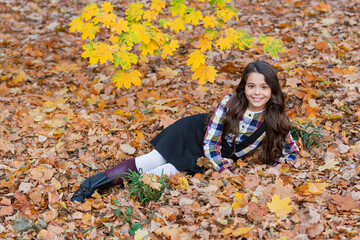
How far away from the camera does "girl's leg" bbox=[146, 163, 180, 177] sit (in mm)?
3762

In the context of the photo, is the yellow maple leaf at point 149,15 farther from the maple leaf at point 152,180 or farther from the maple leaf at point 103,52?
the maple leaf at point 152,180

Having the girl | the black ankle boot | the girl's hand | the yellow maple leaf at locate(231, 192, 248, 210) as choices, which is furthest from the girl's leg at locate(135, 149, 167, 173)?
the yellow maple leaf at locate(231, 192, 248, 210)

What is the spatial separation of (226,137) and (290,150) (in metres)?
0.68

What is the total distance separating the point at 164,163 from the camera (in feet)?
13.1

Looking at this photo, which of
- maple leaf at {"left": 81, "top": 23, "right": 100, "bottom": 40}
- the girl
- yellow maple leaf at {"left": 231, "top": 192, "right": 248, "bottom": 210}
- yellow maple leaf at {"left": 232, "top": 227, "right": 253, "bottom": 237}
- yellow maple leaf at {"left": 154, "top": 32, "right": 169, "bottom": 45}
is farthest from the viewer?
yellow maple leaf at {"left": 154, "top": 32, "right": 169, "bottom": 45}

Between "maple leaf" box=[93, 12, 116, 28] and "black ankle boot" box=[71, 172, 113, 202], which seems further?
"maple leaf" box=[93, 12, 116, 28]

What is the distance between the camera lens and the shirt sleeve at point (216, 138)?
3734 millimetres

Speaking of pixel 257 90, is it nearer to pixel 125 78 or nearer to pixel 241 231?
pixel 241 231

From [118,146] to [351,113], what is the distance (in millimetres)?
2859

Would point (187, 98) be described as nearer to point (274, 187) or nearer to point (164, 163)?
point (164, 163)

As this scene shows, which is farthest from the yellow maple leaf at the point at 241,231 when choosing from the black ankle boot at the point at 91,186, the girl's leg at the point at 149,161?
the black ankle boot at the point at 91,186

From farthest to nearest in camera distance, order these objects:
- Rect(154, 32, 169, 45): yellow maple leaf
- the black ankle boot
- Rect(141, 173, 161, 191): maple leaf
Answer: Rect(154, 32, 169, 45): yellow maple leaf → the black ankle boot → Rect(141, 173, 161, 191): maple leaf

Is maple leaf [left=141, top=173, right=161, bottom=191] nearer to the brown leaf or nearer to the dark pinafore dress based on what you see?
the dark pinafore dress

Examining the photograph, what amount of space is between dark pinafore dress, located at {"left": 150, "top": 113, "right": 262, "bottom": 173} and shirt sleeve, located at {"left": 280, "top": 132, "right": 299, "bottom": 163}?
509 mm
